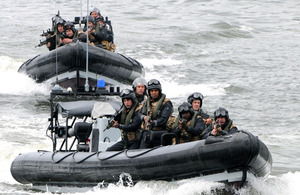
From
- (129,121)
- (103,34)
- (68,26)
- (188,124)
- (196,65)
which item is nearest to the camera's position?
(188,124)

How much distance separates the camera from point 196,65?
22.4 metres

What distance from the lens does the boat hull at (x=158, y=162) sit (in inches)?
345

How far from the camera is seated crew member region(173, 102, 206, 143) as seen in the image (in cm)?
965

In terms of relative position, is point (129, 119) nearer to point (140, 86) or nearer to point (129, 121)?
point (129, 121)

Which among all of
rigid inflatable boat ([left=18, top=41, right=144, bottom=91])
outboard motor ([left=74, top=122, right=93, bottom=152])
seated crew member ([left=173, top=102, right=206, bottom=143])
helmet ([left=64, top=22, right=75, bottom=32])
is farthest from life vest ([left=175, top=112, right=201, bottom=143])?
helmet ([left=64, top=22, right=75, bottom=32])

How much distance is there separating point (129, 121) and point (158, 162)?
907mm

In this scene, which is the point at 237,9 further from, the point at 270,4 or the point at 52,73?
the point at 52,73

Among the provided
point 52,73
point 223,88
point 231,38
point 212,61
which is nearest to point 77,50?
point 52,73

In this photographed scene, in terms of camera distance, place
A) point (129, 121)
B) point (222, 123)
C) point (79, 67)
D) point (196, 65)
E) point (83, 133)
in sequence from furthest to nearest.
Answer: point (196, 65), point (79, 67), point (83, 133), point (129, 121), point (222, 123)

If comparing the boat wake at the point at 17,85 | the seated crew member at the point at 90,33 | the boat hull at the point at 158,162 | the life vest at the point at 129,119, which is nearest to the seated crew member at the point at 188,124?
the boat hull at the point at 158,162

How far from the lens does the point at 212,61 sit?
2286 centimetres

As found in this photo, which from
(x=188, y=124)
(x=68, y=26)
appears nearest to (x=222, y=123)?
(x=188, y=124)

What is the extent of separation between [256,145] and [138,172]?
153 centimetres

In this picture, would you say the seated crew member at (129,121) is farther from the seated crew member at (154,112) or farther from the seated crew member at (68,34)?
the seated crew member at (68,34)
